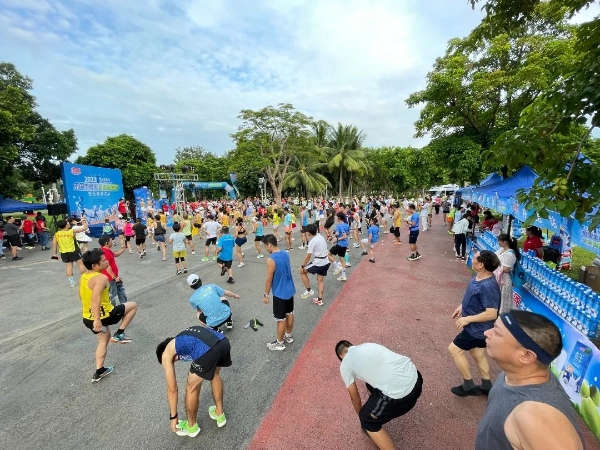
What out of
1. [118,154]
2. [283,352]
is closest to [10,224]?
[283,352]

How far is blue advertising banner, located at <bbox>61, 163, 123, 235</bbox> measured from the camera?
51.1 feet

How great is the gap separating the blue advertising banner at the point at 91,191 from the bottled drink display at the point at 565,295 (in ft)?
62.3

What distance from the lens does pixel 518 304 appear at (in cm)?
540

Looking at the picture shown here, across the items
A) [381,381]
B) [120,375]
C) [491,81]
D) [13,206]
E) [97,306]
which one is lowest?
[120,375]

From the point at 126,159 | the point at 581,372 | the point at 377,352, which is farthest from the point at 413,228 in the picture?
the point at 126,159

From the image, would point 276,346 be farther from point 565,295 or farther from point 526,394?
point 565,295

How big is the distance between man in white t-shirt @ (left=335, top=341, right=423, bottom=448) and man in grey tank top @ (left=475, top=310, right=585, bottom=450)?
745mm

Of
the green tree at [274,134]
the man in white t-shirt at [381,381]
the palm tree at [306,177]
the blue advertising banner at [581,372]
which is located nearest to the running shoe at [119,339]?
the man in white t-shirt at [381,381]

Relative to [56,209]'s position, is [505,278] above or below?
below

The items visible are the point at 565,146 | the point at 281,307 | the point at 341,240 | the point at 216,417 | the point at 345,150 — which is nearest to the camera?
the point at 565,146

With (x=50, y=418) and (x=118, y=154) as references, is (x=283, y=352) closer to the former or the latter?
(x=50, y=418)

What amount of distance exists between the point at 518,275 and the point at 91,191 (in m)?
19.8

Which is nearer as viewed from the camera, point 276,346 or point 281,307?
point 281,307

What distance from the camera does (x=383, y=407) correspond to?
8.00 ft
